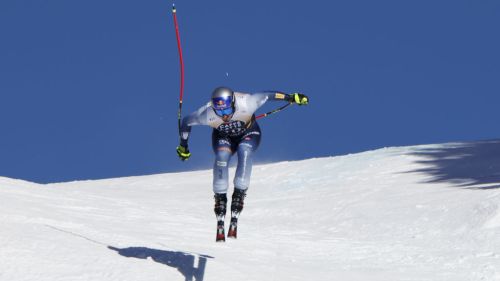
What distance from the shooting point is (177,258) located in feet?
27.8

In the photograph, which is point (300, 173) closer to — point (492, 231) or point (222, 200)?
point (492, 231)

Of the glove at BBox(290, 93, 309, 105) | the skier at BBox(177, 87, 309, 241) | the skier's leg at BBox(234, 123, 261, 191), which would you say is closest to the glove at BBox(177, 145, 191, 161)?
the skier at BBox(177, 87, 309, 241)

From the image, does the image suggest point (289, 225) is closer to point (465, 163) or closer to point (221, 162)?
point (221, 162)

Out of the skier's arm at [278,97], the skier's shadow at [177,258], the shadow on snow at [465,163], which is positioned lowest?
the skier's shadow at [177,258]

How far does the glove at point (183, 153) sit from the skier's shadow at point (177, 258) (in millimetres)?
962

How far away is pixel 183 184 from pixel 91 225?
9385 mm

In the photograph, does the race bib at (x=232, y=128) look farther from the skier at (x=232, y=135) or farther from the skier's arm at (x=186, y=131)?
the skier's arm at (x=186, y=131)

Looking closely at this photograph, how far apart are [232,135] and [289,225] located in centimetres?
517

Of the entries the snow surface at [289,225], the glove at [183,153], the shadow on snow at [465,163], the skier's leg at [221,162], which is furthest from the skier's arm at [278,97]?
the shadow on snow at [465,163]

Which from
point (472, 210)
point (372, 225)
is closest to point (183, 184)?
point (372, 225)

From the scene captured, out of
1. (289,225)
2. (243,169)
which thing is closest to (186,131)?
(243,169)

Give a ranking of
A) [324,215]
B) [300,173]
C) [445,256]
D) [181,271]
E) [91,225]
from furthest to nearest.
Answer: [300,173], [324,215], [91,225], [445,256], [181,271]

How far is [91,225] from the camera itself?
1100cm

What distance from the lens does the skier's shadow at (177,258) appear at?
25.8 feet
